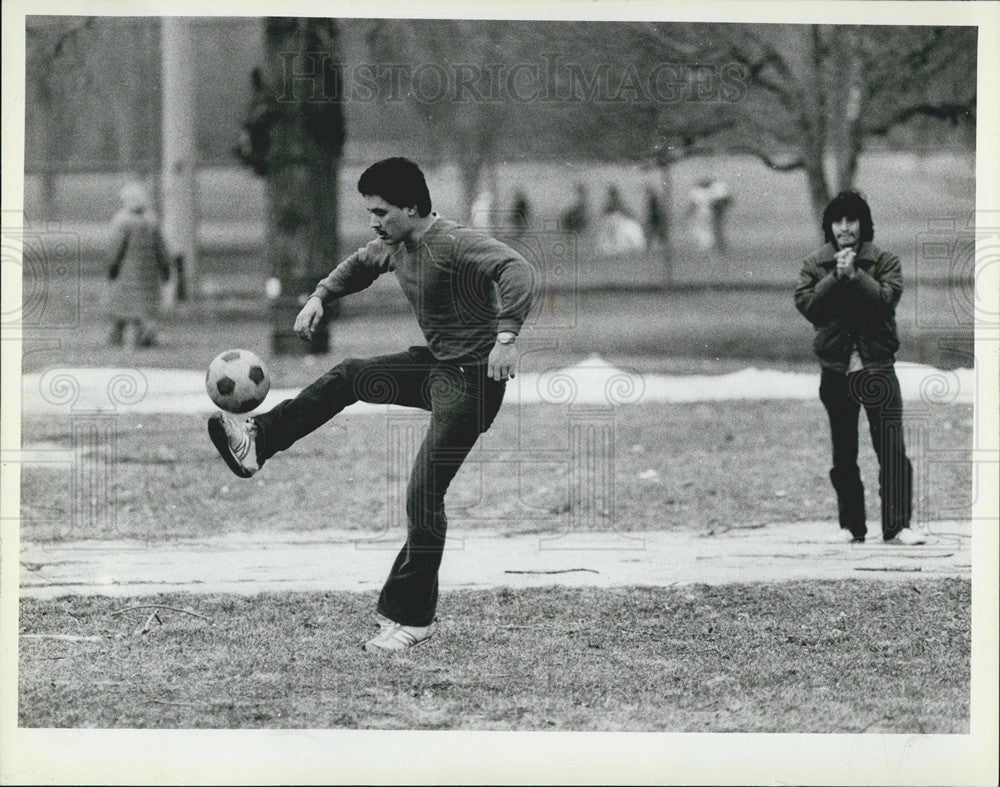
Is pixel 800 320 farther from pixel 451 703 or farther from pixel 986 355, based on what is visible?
pixel 451 703

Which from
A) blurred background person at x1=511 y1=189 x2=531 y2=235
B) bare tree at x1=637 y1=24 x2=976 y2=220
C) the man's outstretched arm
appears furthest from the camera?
bare tree at x1=637 y1=24 x2=976 y2=220

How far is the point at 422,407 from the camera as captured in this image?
6.75 metres

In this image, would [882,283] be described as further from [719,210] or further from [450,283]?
[719,210]

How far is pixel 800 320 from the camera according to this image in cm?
902

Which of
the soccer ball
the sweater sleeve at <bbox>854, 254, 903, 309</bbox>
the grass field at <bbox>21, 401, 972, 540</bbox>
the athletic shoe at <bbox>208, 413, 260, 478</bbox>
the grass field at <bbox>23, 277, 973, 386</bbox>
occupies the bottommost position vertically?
the grass field at <bbox>21, 401, 972, 540</bbox>

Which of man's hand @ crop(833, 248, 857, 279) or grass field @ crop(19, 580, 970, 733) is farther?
man's hand @ crop(833, 248, 857, 279)

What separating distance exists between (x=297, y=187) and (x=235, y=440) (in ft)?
15.1

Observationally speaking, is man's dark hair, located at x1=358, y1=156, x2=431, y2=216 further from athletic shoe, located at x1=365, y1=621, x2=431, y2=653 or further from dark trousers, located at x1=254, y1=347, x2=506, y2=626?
athletic shoe, located at x1=365, y1=621, x2=431, y2=653

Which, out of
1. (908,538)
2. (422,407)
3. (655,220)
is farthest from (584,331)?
(422,407)

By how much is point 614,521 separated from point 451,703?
192cm

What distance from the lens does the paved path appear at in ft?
23.7

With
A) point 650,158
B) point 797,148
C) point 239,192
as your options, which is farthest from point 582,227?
point 239,192

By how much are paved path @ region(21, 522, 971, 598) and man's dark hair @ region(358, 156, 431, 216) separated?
69.1 inches

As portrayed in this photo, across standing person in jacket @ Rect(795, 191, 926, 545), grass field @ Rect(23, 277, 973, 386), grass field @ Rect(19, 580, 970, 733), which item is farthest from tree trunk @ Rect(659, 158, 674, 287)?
grass field @ Rect(19, 580, 970, 733)
